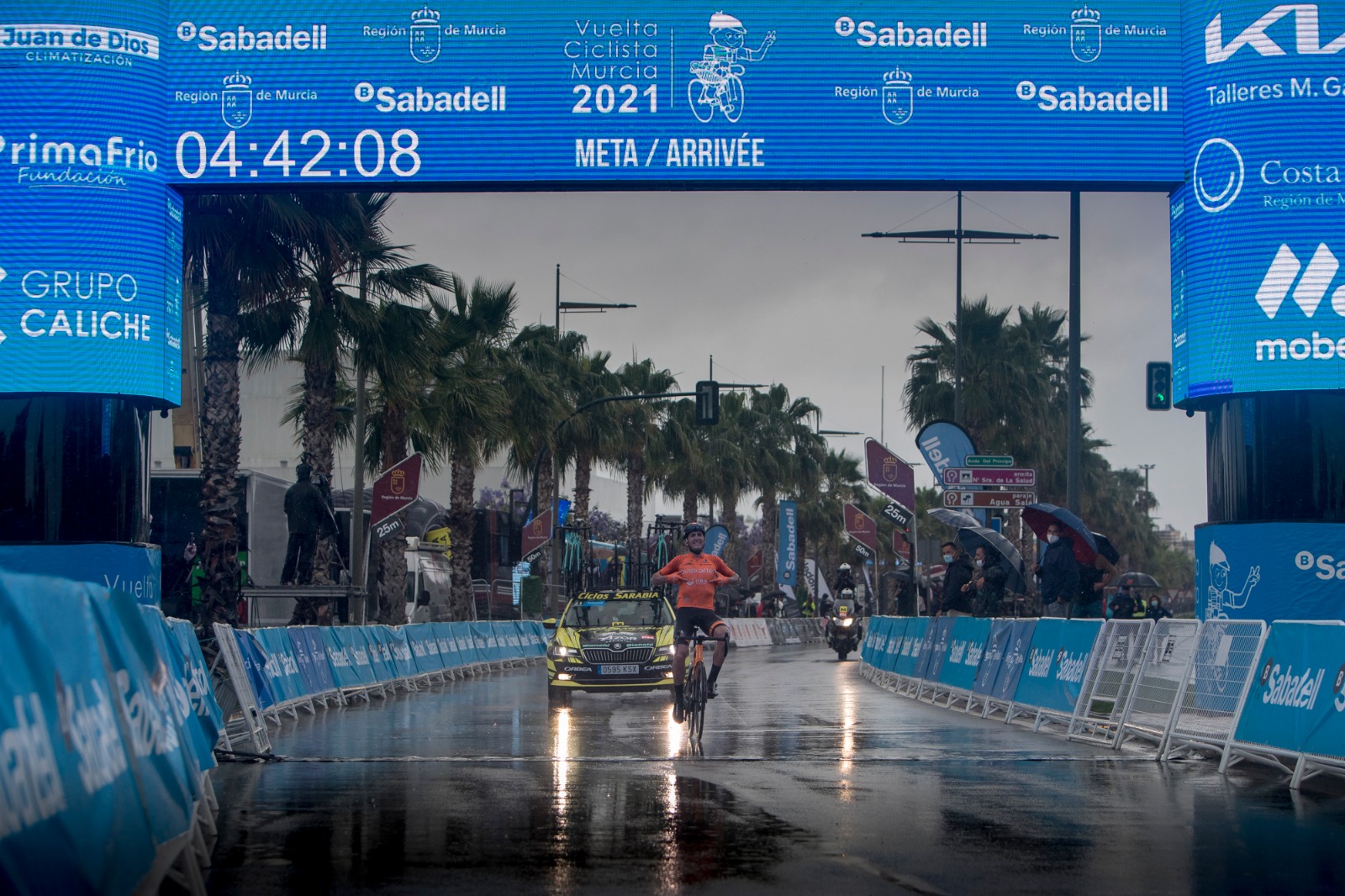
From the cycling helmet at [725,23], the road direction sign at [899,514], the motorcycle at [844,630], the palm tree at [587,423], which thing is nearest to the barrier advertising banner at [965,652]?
the road direction sign at [899,514]

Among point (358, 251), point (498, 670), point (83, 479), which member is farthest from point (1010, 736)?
point (498, 670)

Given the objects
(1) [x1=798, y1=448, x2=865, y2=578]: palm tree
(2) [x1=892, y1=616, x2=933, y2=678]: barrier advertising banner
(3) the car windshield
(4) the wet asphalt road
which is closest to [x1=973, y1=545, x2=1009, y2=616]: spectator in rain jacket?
(2) [x1=892, y1=616, x2=933, y2=678]: barrier advertising banner

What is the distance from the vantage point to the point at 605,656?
20.1 meters

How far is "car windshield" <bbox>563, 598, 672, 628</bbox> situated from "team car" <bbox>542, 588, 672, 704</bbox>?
0.7 inches

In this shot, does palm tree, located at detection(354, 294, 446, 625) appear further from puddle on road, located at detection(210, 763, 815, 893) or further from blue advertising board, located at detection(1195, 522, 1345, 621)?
puddle on road, located at detection(210, 763, 815, 893)

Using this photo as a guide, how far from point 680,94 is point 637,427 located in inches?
1360

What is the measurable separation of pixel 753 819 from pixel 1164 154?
1237 cm

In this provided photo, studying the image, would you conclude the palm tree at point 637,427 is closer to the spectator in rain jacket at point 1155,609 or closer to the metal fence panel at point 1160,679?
the spectator in rain jacket at point 1155,609

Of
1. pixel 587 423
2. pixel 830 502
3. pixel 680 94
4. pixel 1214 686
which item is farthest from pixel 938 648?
pixel 830 502

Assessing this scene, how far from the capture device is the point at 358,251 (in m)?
27.1

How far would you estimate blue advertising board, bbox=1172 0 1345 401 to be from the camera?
59.2 feet

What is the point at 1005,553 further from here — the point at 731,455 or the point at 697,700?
the point at 731,455

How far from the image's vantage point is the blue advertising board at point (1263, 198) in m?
18.0

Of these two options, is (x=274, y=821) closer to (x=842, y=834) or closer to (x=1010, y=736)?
(x=842, y=834)
